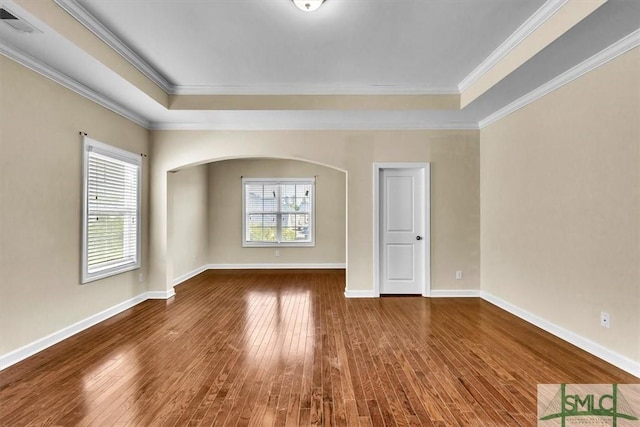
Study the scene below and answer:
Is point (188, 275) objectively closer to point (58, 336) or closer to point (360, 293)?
point (58, 336)

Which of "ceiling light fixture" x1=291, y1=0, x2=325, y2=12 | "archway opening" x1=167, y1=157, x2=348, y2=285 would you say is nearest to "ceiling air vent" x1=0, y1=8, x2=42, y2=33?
"ceiling light fixture" x1=291, y1=0, x2=325, y2=12

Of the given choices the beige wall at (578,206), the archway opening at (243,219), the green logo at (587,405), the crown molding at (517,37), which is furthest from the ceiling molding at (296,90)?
the green logo at (587,405)

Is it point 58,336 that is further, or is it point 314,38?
point 58,336

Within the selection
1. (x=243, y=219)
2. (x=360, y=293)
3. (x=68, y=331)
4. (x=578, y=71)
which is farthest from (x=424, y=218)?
(x=68, y=331)

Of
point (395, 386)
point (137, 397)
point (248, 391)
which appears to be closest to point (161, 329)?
point (137, 397)

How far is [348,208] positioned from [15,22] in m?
4.00

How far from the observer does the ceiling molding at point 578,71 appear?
251 cm

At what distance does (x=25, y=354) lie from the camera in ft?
9.14

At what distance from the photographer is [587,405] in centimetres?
209

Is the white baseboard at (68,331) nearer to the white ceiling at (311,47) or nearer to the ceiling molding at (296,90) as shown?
the white ceiling at (311,47)

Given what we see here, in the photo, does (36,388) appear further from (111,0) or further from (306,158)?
(306,158)

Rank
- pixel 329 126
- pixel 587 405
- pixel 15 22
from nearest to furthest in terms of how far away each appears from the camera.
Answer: pixel 587 405, pixel 15 22, pixel 329 126

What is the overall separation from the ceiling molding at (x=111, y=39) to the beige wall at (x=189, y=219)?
1.66 m

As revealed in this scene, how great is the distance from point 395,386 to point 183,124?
460cm
